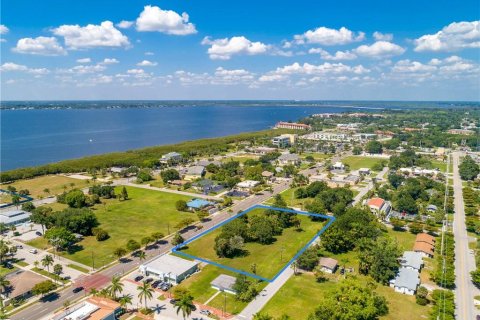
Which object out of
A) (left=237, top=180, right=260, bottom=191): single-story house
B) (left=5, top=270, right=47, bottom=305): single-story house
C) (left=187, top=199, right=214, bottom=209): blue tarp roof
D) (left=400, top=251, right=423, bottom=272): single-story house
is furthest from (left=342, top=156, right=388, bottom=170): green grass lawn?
(left=5, top=270, right=47, bottom=305): single-story house

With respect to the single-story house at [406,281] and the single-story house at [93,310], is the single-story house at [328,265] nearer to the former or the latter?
the single-story house at [406,281]

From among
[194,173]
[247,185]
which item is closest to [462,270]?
[247,185]

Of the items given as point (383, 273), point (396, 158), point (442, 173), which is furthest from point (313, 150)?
point (383, 273)

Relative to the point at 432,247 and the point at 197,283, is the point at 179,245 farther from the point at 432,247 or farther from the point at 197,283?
the point at 432,247

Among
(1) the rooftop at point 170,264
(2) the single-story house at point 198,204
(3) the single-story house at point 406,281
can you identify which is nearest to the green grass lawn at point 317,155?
(2) the single-story house at point 198,204

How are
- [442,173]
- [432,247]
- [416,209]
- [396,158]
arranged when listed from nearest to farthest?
[432,247] < [416,209] < [442,173] < [396,158]

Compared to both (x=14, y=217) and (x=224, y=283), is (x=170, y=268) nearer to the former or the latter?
(x=224, y=283)

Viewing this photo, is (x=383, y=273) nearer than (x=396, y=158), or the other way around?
(x=383, y=273)
